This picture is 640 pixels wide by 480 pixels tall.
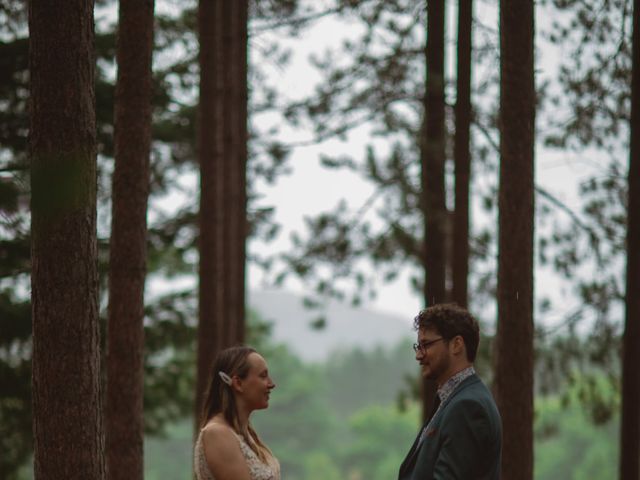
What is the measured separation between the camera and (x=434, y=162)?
12.5 m

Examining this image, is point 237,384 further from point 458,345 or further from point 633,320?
point 633,320

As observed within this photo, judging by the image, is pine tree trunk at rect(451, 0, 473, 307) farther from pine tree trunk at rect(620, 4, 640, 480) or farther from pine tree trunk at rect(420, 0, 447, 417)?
pine tree trunk at rect(620, 4, 640, 480)

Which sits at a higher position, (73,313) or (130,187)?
(130,187)

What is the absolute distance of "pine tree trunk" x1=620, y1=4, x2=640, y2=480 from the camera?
37.7 ft

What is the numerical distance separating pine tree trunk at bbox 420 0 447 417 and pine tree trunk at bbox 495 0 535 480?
1.93 meters

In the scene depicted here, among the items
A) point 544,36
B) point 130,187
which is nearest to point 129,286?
point 130,187

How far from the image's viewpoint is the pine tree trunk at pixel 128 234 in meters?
9.72

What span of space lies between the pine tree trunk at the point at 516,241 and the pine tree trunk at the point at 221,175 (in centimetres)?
522

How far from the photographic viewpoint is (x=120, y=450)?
983cm

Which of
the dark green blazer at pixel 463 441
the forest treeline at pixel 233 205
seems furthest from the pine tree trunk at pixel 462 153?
the dark green blazer at pixel 463 441

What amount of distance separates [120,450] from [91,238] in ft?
12.1

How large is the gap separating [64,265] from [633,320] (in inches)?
272

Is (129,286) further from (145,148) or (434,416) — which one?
(434,416)

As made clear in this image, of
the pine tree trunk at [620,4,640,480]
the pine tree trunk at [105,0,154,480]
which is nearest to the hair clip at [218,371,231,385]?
the pine tree trunk at [105,0,154,480]
